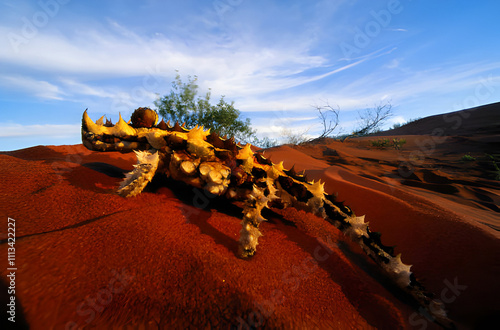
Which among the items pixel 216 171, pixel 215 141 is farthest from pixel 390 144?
pixel 216 171

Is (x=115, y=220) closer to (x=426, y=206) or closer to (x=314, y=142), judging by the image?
(x=426, y=206)

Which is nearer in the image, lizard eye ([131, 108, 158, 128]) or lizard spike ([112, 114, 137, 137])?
lizard spike ([112, 114, 137, 137])

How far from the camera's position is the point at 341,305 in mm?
1464

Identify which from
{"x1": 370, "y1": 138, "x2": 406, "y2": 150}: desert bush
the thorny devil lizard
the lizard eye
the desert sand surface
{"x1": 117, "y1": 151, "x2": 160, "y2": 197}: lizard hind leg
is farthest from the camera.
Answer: {"x1": 370, "y1": 138, "x2": 406, "y2": 150}: desert bush

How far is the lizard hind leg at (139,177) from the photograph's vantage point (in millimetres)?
2258

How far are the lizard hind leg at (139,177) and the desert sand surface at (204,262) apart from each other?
102 millimetres

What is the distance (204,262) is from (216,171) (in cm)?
101

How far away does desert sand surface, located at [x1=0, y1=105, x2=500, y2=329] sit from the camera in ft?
3.65

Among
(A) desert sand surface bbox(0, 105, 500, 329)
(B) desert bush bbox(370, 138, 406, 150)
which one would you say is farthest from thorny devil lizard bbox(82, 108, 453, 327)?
(B) desert bush bbox(370, 138, 406, 150)

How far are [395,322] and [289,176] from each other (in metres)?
1.57

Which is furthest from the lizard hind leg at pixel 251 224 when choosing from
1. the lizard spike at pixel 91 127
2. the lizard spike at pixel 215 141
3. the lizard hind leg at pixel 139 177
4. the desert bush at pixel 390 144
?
the desert bush at pixel 390 144

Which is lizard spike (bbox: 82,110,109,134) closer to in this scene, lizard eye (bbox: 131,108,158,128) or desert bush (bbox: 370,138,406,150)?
lizard eye (bbox: 131,108,158,128)

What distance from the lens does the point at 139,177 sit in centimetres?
226

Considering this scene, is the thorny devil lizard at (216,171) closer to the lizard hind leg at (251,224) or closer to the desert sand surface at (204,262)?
the lizard hind leg at (251,224)
